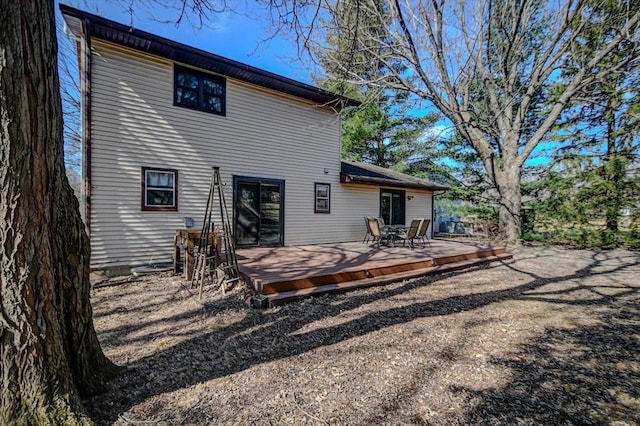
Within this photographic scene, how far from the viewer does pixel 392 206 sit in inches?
480

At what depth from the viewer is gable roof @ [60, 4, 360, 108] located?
6077 millimetres

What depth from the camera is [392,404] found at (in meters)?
2.27

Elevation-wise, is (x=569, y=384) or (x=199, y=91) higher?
(x=199, y=91)

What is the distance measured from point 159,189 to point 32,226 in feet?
19.3

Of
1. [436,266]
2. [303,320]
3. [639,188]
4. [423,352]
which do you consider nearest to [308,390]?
[423,352]

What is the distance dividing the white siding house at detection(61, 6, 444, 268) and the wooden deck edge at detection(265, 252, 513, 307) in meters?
3.95

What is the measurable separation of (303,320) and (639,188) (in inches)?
543

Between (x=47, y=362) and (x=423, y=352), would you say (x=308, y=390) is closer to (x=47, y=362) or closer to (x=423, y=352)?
(x=423, y=352)

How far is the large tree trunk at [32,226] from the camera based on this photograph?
172 centimetres

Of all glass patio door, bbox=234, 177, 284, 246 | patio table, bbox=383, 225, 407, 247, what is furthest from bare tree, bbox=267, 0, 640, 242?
patio table, bbox=383, 225, 407, 247

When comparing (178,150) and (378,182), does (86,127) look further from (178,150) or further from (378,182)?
(378,182)

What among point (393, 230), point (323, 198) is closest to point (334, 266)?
point (393, 230)

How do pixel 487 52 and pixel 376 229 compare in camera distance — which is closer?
pixel 376 229

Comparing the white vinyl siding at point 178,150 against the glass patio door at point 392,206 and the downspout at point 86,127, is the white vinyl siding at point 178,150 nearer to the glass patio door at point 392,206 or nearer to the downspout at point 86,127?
the downspout at point 86,127
